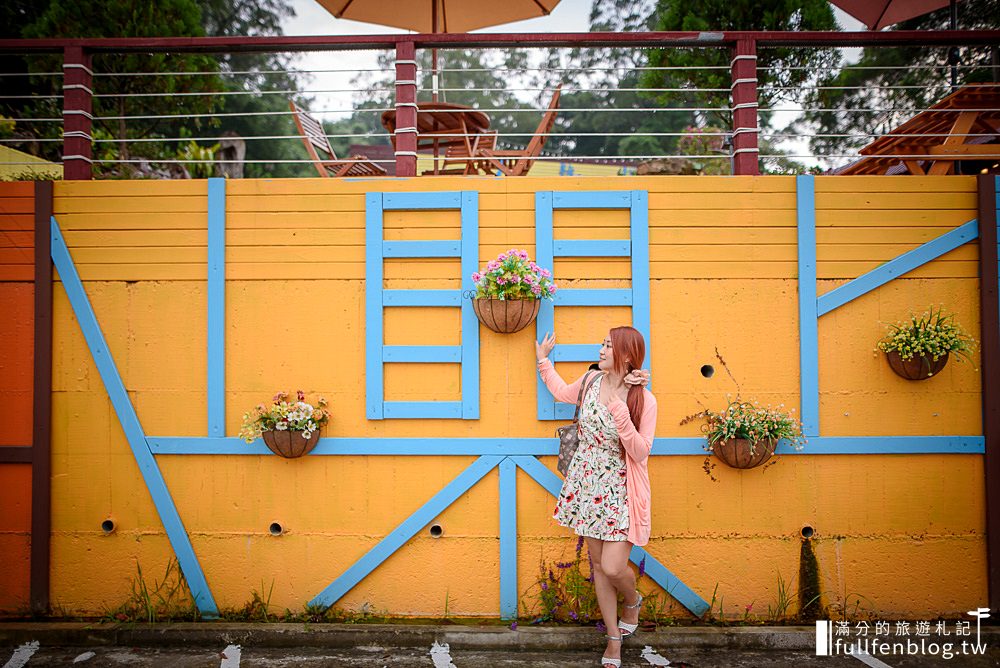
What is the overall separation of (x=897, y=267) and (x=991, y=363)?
2.91ft

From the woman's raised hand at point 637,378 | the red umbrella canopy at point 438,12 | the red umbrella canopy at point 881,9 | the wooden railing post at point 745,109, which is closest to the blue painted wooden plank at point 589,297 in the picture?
the woman's raised hand at point 637,378

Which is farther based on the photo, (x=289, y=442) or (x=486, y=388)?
(x=486, y=388)

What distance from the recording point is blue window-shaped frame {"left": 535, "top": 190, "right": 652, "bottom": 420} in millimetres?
4406

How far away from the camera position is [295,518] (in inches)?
175

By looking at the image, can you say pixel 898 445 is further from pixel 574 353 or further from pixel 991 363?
pixel 574 353

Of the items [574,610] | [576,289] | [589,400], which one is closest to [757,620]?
[574,610]

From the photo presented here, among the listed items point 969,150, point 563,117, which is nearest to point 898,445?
point 969,150

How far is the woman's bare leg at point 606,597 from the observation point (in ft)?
12.6

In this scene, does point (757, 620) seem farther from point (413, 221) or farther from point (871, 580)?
point (413, 221)

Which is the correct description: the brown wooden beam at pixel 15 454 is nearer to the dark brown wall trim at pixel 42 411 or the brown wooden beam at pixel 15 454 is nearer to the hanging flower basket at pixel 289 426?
the dark brown wall trim at pixel 42 411

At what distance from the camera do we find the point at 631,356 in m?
3.74

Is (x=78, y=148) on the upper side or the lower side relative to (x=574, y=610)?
upper

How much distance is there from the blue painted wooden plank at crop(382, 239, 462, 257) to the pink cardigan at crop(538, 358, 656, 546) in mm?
1545

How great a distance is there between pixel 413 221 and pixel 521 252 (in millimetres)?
837
